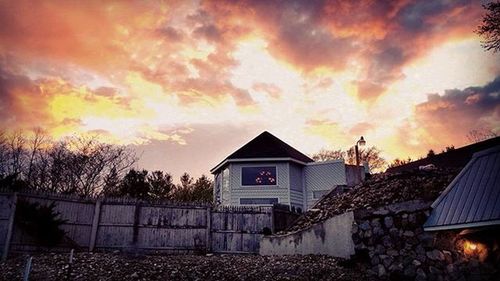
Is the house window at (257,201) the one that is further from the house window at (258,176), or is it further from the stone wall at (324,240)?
the stone wall at (324,240)

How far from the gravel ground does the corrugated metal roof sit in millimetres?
2346

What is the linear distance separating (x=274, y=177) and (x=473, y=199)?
18639 millimetres

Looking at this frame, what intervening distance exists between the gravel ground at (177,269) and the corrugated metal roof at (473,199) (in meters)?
2.35

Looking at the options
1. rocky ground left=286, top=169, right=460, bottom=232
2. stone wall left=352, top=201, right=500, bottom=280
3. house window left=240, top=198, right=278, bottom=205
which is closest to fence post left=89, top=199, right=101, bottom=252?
rocky ground left=286, top=169, right=460, bottom=232

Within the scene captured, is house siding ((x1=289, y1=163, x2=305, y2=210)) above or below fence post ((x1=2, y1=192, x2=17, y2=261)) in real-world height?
above

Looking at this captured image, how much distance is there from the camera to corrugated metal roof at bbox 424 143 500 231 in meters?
7.43

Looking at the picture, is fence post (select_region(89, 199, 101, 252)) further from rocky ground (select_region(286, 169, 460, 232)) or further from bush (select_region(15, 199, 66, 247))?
rocky ground (select_region(286, 169, 460, 232))

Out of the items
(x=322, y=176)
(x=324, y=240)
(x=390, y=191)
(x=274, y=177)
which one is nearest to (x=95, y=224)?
(x=324, y=240)

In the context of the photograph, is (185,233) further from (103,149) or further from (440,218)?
(103,149)

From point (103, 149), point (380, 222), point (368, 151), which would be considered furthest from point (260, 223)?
point (368, 151)

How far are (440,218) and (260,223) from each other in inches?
382

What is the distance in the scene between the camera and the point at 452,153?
76.5 ft

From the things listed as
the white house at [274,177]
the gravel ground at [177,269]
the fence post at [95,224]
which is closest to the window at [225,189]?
the white house at [274,177]

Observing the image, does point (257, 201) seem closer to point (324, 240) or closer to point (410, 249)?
point (324, 240)
